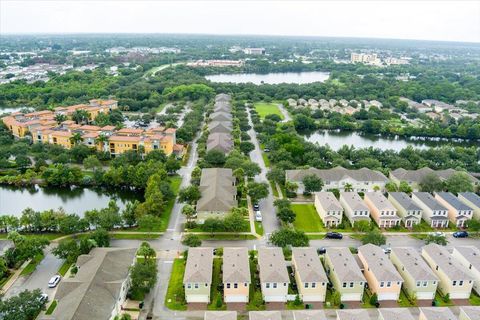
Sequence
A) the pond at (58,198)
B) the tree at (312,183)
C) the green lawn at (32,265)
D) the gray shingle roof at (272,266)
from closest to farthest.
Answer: the gray shingle roof at (272,266), the green lawn at (32,265), the tree at (312,183), the pond at (58,198)

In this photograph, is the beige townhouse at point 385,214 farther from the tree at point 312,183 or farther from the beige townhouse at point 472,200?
the beige townhouse at point 472,200

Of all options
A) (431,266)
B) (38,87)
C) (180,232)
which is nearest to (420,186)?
(431,266)

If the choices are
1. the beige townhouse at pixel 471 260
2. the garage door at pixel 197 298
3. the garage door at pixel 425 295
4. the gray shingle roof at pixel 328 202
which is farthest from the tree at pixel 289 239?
the beige townhouse at pixel 471 260

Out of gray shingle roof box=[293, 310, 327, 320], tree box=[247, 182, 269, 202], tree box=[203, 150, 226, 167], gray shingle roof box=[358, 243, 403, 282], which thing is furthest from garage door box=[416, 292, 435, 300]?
tree box=[203, 150, 226, 167]

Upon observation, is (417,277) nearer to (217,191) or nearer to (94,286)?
(217,191)

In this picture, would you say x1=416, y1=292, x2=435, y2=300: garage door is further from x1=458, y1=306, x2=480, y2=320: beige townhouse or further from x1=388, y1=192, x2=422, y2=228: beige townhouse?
x1=388, y1=192, x2=422, y2=228: beige townhouse

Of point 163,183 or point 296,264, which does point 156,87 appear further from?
point 296,264
